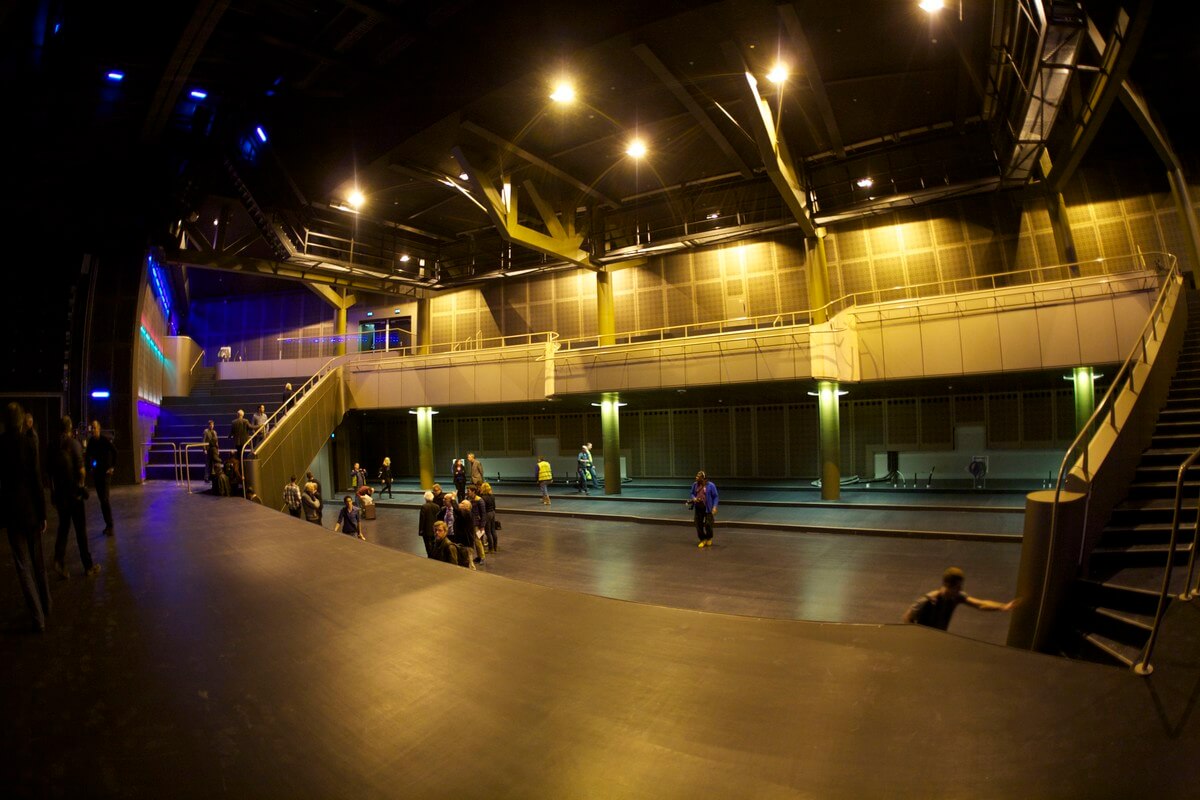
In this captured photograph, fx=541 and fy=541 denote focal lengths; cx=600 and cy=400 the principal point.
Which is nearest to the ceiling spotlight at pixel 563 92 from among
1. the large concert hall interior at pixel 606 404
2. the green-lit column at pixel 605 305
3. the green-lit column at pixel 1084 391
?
the large concert hall interior at pixel 606 404

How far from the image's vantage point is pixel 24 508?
385 cm

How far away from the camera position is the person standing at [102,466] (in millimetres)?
7148

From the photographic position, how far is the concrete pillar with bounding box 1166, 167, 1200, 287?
58.1ft

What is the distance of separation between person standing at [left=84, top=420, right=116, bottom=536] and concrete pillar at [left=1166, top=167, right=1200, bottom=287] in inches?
1116

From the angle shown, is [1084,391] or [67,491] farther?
[1084,391]

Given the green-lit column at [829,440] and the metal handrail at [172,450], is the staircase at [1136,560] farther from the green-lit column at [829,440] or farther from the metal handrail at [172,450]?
the metal handrail at [172,450]

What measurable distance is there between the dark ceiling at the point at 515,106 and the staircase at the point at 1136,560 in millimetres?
10181

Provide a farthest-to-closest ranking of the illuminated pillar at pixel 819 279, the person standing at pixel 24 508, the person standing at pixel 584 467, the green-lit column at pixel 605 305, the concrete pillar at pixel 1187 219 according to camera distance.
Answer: the green-lit column at pixel 605 305, the illuminated pillar at pixel 819 279, the person standing at pixel 584 467, the concrete pillar at pixel 1187 219, the person standing at pixel 24 508

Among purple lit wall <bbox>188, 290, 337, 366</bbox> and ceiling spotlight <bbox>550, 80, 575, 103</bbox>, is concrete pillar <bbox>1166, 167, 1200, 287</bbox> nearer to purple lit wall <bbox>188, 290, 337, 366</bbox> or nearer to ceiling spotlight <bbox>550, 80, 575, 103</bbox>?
ceiling spotlight <bbox>550, 80, 575, 103</bbox>

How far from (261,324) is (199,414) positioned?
17.3m

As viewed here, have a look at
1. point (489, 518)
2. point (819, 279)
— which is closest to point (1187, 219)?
point (819, 279)

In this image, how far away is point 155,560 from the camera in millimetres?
5891

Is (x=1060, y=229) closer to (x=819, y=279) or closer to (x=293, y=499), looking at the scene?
(x=819, y=279)

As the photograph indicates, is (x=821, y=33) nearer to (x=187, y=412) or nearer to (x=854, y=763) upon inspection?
(x=854, y=763)
